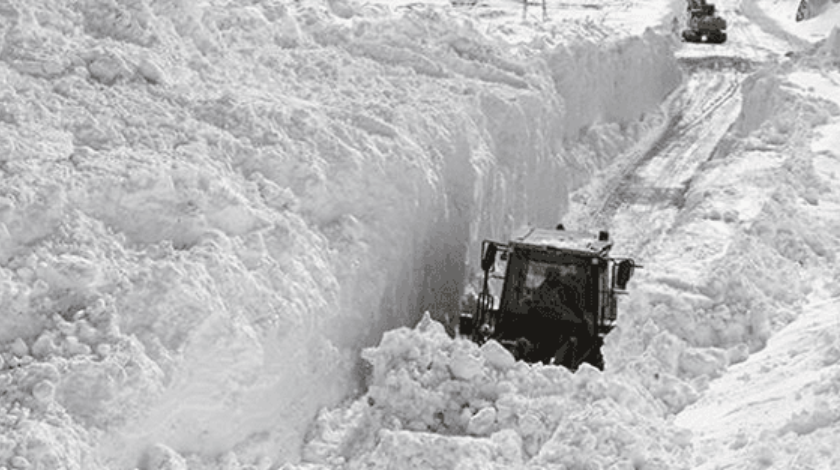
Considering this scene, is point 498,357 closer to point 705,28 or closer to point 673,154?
point 673,154

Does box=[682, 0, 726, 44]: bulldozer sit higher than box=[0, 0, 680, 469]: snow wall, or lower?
lower

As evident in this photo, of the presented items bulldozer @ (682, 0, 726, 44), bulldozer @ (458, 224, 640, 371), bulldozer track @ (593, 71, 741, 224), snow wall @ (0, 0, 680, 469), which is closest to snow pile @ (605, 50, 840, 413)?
bulldozer @ (458, 224, 640, 371)

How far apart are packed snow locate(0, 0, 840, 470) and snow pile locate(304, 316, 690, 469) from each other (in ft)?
0.08

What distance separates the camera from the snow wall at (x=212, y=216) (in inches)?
348

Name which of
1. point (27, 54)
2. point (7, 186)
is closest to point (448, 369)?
point (7, 186)

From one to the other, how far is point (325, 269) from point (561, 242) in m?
3.10

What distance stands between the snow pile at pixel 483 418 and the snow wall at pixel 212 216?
0.91m

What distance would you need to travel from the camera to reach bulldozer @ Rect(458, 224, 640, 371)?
1283cm

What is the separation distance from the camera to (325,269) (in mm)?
11680

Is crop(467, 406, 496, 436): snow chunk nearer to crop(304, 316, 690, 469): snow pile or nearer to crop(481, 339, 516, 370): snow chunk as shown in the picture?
crop(304, 316, 690, 469): snow pile

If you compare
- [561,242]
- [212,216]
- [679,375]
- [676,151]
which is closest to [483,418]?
[679,375]

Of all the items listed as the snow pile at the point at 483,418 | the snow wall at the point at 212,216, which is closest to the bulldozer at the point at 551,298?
the snow wall at the point at 212,216

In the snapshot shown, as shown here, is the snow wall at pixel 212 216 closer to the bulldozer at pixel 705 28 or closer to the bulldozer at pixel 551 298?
the bulldozer at pixel 551 298

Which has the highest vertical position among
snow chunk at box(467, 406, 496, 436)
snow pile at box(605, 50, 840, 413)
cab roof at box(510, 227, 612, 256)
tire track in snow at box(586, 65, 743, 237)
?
snow chunk at box(467, 406, 496, 436)
